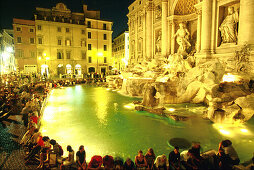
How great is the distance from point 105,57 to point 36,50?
15173mm

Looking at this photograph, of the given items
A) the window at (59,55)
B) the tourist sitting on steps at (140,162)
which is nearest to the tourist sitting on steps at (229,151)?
the tourist sitting on steps at (140,162)

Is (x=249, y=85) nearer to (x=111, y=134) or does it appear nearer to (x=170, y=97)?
(x=170, y=97)

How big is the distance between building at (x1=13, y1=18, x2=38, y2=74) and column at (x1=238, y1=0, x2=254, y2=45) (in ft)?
122

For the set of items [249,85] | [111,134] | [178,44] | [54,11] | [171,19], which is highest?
[54,11]

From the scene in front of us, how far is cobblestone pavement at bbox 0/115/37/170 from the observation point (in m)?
4.59

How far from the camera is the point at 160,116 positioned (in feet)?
29.5

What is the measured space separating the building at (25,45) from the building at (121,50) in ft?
61.7

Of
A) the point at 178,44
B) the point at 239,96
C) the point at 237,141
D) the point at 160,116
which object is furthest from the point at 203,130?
the point at 178,44

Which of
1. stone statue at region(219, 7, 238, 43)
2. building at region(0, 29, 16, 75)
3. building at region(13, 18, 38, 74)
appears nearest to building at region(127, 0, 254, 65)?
stone statue at region(219, 7, 238, 43)

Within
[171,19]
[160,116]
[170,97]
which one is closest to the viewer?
[160,116]

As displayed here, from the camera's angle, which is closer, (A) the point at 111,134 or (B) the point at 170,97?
(A) the point at 111,134

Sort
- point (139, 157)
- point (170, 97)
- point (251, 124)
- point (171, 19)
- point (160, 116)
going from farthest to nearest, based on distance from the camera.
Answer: point (171, 19) < point (170, 97) < point (160, 116) < point (251, 124) < point (139, 157)

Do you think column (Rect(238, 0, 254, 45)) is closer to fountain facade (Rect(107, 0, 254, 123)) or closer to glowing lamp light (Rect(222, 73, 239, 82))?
fountain facade (Rect(107, 0, 254, 123))

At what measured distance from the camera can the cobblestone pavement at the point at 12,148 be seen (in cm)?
459
